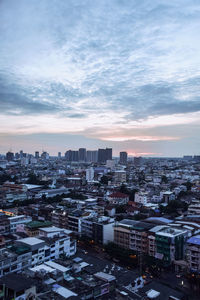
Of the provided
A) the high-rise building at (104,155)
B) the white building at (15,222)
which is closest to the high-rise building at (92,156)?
the high-rise building at (104,155)

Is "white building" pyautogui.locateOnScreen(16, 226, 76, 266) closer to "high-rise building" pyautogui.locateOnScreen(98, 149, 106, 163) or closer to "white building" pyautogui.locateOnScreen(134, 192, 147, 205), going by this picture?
"white building" pyautogui.locateOnScreen(134, 192, 147, 205)

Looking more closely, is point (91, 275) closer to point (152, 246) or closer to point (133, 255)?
point (133, 255)

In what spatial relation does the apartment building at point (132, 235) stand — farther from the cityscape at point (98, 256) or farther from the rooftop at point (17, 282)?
the rooftop at point (17, 282)

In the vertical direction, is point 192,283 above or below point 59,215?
below

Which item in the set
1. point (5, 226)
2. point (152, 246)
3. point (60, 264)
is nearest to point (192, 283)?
point (152, 246)

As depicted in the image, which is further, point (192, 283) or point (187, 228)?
point (187, 228)

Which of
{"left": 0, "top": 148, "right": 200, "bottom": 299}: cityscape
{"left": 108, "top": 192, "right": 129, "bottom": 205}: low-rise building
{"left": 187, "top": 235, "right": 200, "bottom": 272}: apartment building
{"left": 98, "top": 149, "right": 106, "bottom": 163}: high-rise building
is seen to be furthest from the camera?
{"left": 98, "top": 149, "right": 106, "bottom": 163}: high-rise building

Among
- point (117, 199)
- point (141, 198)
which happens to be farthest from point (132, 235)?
point (141, 198)

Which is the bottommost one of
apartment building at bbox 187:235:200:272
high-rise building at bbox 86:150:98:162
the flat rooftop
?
apartment building at bbox 187:235:200:272

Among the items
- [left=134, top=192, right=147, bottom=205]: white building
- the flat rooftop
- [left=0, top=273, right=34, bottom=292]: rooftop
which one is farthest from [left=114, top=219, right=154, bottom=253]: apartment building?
[left=134, top=192, right=147, bottom=205]: white building

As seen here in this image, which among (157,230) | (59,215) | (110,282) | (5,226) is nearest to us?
(110,282)

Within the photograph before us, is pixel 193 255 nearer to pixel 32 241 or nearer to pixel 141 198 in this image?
pixel 32 241
